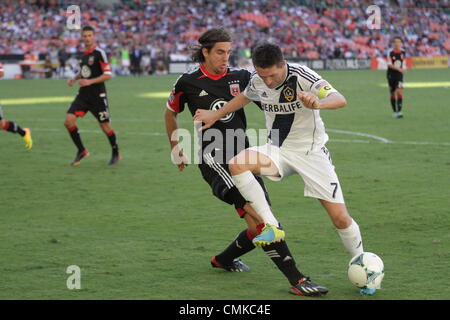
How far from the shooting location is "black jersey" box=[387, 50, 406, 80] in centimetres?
2053

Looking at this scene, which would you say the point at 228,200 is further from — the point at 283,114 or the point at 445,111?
the point at 445,111

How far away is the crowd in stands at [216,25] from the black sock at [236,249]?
39.5 metres

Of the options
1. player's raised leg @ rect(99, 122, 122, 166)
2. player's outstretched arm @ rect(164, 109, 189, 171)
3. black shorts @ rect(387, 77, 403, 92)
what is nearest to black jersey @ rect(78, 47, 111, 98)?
player's raised leg @ rect(99, 122, 122, 166)

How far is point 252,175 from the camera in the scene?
19.3ft

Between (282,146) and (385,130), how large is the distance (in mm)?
11446

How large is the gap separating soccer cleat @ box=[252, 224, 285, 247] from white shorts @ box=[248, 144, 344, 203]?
0.42 metres

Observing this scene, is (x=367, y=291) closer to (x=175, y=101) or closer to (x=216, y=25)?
(x=175, y=101)

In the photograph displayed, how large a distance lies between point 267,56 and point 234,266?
188cm

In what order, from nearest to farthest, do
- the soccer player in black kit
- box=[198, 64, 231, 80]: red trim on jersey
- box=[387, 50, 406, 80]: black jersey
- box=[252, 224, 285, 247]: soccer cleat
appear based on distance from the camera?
1. box=[252, 224, 285, 247]: soccer cleat
2. the soccer player in black kit
3. box=[198, 64, 231, 80]: red trim on jersey
4. box=[387, 50, 406, 80]: black jersey

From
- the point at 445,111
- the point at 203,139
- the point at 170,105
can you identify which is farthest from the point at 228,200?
the point at 445,111

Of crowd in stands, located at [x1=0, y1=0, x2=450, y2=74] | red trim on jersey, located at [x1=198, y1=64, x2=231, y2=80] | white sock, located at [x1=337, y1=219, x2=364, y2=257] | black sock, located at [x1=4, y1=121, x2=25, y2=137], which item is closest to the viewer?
white sock, located at [x1=337, y1=219, x2=364, y2=257]

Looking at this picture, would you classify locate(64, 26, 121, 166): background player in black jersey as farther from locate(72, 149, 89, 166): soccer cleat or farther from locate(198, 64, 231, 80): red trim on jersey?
locate(198, 64, 231, 80): red trim on jersey

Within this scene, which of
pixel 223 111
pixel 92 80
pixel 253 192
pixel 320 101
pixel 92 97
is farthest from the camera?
pixel 92 97

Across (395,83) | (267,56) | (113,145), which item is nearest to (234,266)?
(267,56)
